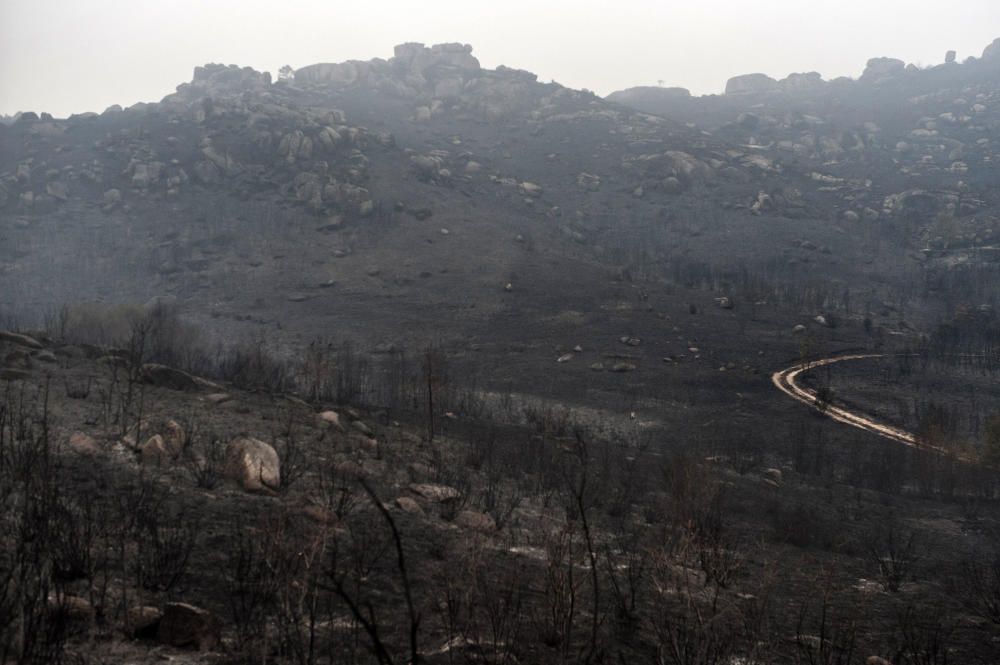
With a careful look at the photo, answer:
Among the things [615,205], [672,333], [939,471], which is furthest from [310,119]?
[939,471]

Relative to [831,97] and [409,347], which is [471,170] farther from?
[831,97]

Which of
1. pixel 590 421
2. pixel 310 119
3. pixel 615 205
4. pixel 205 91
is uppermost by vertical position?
pixel 205 91

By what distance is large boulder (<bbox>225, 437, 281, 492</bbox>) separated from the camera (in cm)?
1099

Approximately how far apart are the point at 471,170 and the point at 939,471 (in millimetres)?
71889

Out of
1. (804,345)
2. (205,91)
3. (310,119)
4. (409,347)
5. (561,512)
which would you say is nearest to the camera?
(561,512)

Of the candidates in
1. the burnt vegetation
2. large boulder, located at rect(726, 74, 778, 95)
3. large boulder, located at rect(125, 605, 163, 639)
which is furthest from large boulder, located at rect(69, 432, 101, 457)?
large boulder, located at rect(726, 74, 778, 95)

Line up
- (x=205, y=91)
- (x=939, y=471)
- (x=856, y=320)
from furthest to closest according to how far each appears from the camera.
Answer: (x=205, y=91) → (x=856, y=320) → (x=939, y=471)

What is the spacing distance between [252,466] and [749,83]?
7308 inches

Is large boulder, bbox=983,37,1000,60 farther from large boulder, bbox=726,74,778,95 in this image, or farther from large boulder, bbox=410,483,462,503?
large boulder, bbox=410,483,462,503

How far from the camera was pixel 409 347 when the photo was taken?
44.1m

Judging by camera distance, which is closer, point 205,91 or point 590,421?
point 590,421

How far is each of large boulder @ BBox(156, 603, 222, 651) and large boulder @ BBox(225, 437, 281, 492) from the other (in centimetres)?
488

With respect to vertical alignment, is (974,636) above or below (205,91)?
below

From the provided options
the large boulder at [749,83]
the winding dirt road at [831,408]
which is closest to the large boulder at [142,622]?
the winding dirt road at [831,408]
